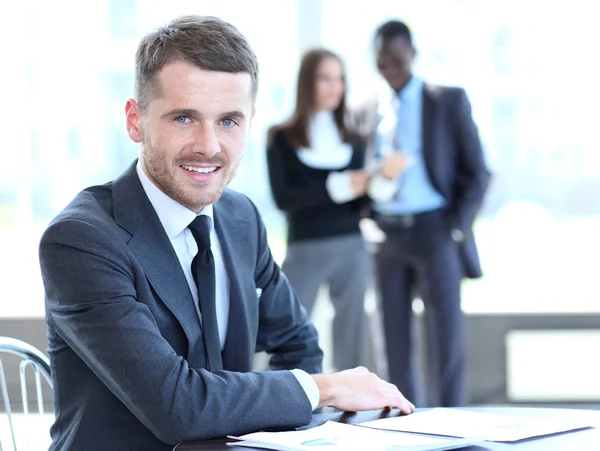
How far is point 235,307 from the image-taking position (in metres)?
1.86

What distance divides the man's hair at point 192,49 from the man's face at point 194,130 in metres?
0.01

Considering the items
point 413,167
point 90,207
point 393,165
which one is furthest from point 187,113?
point 413,167

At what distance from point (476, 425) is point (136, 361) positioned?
56cm

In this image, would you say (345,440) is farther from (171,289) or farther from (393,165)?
(393,165)

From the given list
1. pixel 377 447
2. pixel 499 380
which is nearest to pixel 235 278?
pixel 377 447

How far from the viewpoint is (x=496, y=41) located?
5.12m

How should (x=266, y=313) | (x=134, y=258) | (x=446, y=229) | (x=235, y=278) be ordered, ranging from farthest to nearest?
1. (x=446, y=229)
2. (x=266, y=313)
3. (x=235, y=278)
4. (x=134, y=258)

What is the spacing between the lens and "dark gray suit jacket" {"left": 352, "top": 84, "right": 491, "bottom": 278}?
13.0 ft

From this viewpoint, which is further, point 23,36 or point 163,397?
point 23,36

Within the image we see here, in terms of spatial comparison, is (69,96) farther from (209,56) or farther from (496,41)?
(209,56)

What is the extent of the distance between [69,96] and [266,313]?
3531mm

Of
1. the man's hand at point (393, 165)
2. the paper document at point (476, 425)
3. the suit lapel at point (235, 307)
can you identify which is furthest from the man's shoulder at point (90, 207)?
the man's hand at point (393, 165)

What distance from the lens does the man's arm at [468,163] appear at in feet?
13.0

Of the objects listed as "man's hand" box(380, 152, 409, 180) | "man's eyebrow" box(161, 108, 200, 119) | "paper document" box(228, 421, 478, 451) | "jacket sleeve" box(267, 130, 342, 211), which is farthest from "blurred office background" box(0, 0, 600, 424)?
"paper document" box(228, 421, 478, 451)
